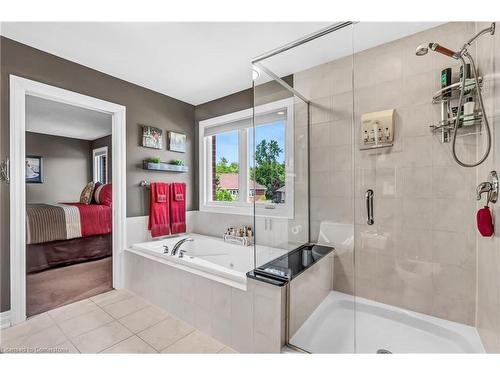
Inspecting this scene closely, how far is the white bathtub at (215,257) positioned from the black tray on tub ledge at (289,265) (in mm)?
82

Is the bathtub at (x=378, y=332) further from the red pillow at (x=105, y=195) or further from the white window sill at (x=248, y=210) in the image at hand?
the red pillow at (x=105, y=195)

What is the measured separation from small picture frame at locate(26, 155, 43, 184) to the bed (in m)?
1.59

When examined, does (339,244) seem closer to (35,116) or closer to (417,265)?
(417,265)

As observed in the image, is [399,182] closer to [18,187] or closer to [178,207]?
[178,207]

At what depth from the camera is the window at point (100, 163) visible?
4.87 meters

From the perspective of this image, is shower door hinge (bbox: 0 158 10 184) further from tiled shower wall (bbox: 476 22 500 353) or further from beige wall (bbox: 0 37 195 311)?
tiled shower wall (bbox: 476 22 500 353)

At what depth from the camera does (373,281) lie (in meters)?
1.89

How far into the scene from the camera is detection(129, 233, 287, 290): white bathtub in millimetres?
1668

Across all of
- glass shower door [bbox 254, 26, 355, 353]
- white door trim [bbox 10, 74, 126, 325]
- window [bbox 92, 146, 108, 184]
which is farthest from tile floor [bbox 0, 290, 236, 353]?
window [bbox 92, 146, 108, 184]

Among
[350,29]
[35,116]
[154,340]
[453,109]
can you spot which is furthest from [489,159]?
[35,116]

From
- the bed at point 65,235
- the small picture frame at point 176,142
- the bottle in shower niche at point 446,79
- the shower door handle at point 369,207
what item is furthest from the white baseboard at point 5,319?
the bottle in shower niche at point 446,79

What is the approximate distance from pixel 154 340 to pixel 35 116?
4002 millimetres

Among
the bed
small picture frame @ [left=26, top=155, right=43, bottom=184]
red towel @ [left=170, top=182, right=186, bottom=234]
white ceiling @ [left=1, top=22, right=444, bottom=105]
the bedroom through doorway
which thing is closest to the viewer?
white ceiling @ [left=1, top=22, right=444, bottom=105]

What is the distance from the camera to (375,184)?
6.12 ft
